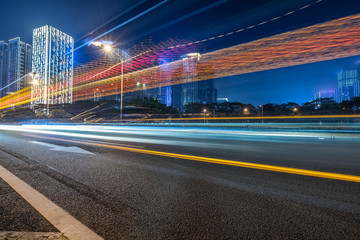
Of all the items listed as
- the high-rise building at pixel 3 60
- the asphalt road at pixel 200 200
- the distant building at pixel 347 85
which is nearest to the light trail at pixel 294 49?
the distant building at pixel 347 85

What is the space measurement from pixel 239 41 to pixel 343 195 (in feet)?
74.7

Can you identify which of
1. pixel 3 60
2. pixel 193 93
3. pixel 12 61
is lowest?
pixel 193 93

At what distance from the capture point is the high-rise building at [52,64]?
80.4 metres

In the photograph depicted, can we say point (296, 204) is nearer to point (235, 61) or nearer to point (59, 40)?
point (235, 61)

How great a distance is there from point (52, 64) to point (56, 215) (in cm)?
10274

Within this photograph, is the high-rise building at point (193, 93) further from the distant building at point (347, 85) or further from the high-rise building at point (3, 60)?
the high-rise building at point (3, 60)

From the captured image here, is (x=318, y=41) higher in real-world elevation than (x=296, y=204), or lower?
higher

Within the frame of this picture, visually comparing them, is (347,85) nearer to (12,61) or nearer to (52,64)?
(52,64)

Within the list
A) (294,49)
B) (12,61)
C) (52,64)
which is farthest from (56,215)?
(12,61)

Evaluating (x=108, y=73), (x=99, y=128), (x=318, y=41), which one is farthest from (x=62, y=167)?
(x=108, y=73)

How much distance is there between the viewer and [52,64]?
274ft

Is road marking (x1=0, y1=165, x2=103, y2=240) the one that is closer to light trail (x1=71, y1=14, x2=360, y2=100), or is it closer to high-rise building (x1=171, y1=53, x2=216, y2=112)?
light trail (x1=71, y1=14, x2=360, y2=100)

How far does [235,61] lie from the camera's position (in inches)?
965

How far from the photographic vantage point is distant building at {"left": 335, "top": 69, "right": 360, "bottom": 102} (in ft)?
89.3
